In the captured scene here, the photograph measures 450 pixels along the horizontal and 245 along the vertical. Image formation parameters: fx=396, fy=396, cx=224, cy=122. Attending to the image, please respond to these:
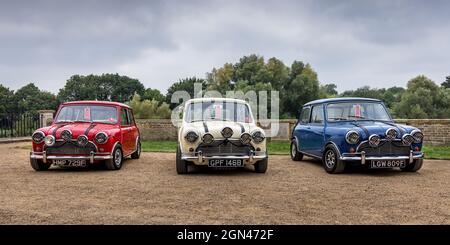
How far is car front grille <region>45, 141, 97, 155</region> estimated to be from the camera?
8266 mm

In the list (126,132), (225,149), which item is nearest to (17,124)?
(126,132)

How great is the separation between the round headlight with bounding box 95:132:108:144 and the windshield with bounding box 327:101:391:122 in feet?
16.6

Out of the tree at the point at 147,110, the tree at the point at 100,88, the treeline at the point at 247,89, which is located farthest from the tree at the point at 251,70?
the tree at the point at 100,88

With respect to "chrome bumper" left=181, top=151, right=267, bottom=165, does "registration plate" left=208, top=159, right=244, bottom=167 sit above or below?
below

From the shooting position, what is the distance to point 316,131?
372 inches

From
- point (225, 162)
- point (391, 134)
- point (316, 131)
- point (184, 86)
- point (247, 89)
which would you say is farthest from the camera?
point (184, 86)

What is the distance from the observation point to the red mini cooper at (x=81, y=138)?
27.1 feet

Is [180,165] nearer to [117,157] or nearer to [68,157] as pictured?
[117,157]

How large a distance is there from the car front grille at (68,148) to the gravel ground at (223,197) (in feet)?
1.47

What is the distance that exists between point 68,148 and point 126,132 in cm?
185

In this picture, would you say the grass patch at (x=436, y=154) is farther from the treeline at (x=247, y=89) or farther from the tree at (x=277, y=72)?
the tree at (x=277, y=72)

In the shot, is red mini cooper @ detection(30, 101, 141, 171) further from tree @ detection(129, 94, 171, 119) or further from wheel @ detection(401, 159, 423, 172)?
tree @ detection(129, 94, 171, 119)

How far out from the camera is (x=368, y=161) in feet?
26.2

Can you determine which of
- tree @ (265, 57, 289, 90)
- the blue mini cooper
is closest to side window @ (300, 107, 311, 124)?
the blue mini cooper
